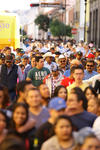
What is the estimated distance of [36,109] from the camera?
7930 millimetres

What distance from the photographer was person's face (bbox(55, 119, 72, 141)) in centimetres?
636

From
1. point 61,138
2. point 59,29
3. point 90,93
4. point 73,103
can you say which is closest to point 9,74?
point 90,93

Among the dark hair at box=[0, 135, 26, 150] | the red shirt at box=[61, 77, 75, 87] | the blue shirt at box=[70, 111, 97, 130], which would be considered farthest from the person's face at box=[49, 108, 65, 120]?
the red shirt at box=[61, 77, 75, 87]

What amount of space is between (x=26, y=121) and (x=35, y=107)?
2.39ft

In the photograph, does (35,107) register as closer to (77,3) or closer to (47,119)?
(47,119)

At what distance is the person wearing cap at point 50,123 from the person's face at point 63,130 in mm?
325

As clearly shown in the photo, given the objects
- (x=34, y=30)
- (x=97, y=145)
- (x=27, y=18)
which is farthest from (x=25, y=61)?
(x=27, y=18)

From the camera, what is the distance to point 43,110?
8.02 metres

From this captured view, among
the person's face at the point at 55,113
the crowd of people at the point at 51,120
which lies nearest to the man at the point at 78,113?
the crowd of people at the point at 51,120

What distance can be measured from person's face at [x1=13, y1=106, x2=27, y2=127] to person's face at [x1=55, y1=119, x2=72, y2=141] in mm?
733

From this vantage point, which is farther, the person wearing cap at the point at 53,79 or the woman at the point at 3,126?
the person wearing cap at the point at 53,79

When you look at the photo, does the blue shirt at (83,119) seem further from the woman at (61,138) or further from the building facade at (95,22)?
the building facade at (95,22)

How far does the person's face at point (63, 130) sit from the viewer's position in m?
6.36

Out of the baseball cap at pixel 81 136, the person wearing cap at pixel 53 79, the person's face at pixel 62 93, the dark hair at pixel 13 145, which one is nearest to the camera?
the dark hair at pixel 13 145
